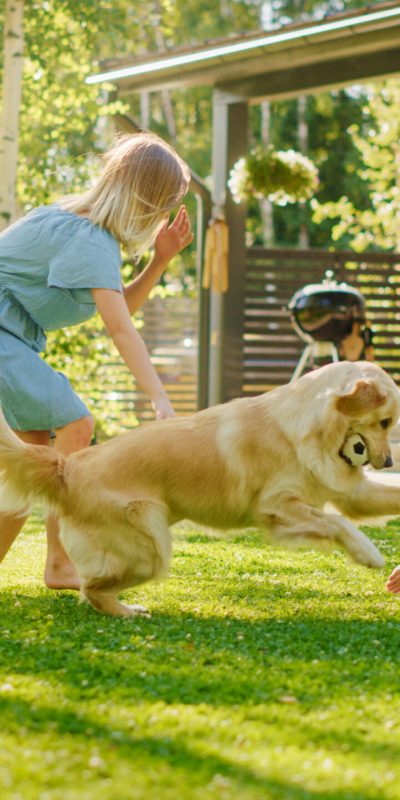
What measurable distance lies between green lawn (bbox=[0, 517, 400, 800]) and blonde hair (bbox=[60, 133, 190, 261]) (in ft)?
4.99

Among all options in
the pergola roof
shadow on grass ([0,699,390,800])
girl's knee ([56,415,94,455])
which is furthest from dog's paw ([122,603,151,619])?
the pergola roof

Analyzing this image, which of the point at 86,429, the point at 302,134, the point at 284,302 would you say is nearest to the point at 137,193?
the point at 86,429

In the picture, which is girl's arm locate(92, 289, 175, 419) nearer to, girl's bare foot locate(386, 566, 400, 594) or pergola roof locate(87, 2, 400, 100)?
girl's bare foot locate(386, 566, 400, 594)

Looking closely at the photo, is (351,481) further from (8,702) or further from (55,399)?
(8,702)

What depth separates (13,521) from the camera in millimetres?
4078

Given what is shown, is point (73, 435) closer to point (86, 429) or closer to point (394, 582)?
point (86, 429)

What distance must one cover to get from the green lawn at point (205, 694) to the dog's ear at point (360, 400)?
774mm

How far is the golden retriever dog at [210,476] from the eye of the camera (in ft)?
11.9

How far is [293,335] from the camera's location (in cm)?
1212

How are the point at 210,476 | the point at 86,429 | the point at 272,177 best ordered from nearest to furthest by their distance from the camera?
the point at 210,476
the point at 86,429
the point at 272,177

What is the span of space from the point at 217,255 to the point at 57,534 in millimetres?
6449

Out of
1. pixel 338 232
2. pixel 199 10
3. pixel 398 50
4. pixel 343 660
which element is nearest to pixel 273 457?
pixel 343 660

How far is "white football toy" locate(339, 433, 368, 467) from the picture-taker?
375 centimetres

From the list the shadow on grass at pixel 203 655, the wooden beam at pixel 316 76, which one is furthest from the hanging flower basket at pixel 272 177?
the shadow on grass at pixel 203 655
